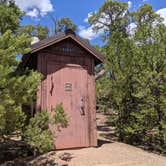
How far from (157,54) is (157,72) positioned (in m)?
0.80

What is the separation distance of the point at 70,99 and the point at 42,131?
200cm

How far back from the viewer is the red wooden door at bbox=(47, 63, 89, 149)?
8.16 metres

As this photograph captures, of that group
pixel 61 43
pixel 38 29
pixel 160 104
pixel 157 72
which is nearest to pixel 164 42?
pixel 157 72

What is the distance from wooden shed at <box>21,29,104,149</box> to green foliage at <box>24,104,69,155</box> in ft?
3.60

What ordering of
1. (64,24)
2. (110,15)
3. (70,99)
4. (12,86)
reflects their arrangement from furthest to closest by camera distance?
(64,24), (110,15), (70,99), (12,86)

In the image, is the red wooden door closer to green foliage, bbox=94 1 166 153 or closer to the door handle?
the door handle

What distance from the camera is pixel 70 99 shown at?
332 inches

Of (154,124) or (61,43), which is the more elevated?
(61,43)

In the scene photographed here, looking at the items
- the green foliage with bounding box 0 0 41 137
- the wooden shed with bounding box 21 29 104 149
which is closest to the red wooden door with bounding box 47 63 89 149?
the wooden shed with bounding box 21 29 104 149

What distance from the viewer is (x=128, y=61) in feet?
38.4

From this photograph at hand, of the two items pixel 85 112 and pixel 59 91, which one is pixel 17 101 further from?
pixel 85 112

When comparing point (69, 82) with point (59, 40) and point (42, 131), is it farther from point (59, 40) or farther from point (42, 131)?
point (42, 131)

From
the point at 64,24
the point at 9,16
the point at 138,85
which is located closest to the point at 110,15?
the point at 64,24

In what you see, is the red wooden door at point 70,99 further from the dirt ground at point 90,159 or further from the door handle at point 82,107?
the dirt ground at point 90,159
